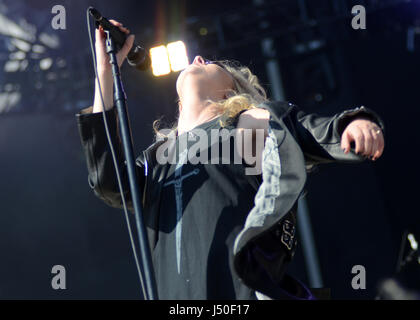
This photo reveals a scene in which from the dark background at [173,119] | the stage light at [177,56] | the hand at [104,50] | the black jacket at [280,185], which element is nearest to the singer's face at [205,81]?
the hand at [104,50]

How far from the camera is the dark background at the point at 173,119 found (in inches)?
209

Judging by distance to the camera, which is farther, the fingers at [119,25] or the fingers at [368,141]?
the fingers at [119,25]

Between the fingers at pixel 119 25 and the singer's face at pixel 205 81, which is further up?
the fingers at pixel 119 25

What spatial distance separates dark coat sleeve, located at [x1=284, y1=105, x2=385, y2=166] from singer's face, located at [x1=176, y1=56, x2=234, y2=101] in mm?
452

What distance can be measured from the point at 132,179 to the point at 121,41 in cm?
54

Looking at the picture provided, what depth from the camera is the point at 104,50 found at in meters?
1.78

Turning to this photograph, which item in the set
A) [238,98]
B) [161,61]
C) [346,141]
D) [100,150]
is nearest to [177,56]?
[161,61]

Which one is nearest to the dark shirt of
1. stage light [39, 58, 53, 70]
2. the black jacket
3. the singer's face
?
the black jacket

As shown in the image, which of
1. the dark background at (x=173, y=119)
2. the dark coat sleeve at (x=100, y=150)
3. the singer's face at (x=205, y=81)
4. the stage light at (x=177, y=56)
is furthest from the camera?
the dark background at (x=173, y=119)

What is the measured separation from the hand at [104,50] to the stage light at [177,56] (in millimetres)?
745

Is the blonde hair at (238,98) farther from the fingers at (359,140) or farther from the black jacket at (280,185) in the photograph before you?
the fingers at (359,140)

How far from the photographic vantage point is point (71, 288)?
18.9 feet
